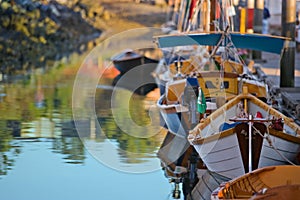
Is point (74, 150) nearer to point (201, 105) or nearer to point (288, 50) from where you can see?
point (201, 105)

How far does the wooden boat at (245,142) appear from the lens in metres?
11.9

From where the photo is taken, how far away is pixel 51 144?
51.5 ft

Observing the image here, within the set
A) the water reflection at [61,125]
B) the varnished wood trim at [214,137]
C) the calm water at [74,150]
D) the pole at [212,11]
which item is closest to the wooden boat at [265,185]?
the varnished wood trim at [214,137]

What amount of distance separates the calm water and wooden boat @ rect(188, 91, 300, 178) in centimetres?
72

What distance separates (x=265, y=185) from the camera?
10289mm

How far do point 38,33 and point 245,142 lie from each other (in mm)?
25410

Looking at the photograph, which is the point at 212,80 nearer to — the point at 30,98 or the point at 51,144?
the point at 51,144

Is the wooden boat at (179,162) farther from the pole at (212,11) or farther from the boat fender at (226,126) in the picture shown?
the pole at (212,11)

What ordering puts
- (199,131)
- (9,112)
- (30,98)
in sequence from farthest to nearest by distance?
(30,98)
(9,112)
(199,131)

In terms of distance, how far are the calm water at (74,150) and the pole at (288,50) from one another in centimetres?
249

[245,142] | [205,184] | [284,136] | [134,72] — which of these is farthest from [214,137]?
[134,72]

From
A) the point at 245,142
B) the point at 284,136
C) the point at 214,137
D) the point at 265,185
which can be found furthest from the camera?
the point at 214,137

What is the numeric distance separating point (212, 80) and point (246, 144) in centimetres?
391

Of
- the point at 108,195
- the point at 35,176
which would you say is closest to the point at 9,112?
the point at 35,176
